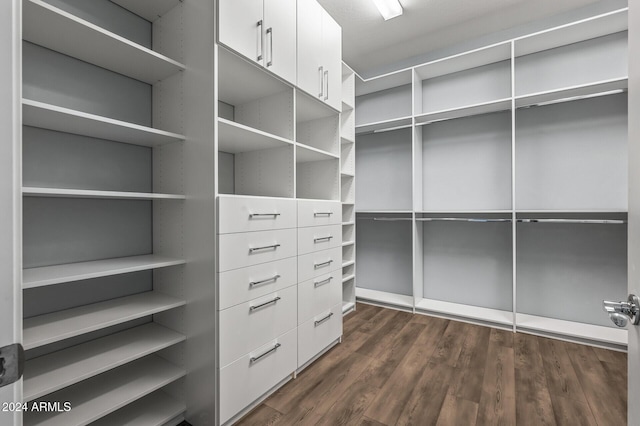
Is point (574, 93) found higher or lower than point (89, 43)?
higher

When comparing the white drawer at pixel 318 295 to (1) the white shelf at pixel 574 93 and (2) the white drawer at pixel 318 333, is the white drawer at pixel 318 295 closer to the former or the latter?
(2) the white drawer at pixel 318 333

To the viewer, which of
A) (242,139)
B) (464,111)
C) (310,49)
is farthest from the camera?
(464,111)

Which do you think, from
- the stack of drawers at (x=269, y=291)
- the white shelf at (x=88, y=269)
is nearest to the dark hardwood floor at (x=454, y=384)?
the stack of drawers at (x=269, y=291)

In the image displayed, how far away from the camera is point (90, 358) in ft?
4.34

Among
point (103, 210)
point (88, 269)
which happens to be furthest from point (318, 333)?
point (103, 210)

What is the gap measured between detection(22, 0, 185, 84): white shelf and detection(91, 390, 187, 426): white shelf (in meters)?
1.75

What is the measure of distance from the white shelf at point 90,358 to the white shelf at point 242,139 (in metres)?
1.13

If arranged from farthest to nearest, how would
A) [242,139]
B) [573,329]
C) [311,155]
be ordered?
[573,329], [311,155], [242,139]

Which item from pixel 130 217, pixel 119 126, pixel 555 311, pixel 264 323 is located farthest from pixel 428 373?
pixel 119 126

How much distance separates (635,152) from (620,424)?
1.68m

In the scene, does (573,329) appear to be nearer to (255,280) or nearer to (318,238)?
(318,238)

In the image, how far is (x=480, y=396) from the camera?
5.72 ft

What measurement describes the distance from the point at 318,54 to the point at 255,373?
7.11 feet

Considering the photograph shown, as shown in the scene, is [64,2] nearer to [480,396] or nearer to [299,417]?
[299,417]
